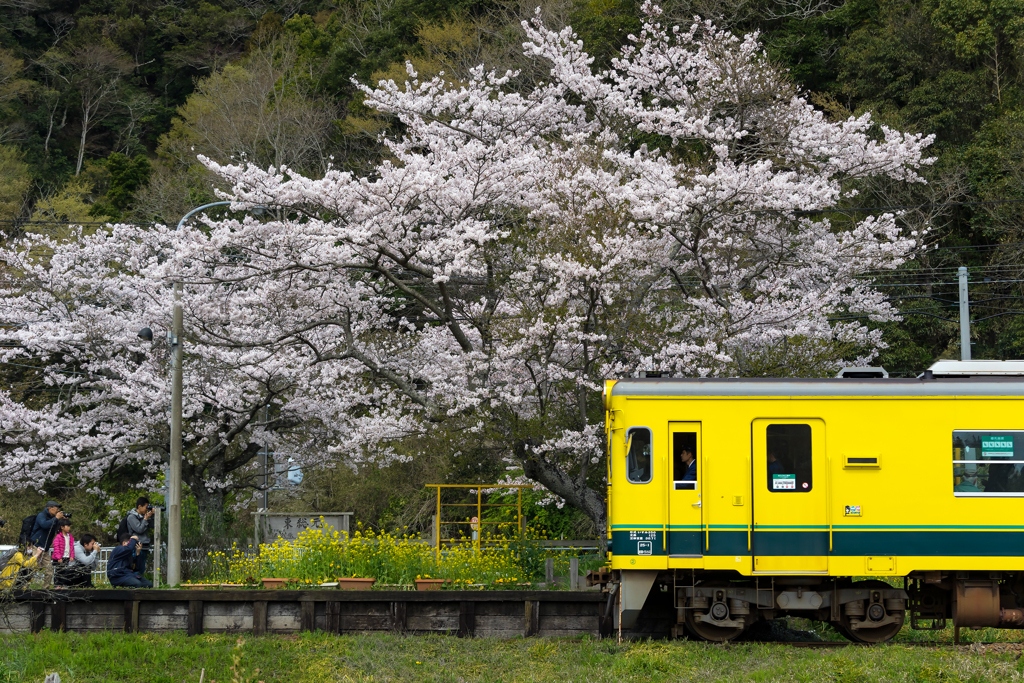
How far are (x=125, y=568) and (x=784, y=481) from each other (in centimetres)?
927

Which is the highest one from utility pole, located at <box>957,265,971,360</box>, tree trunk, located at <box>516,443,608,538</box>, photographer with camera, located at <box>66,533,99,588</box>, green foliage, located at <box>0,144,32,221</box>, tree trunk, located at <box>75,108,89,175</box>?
tree trunk, located at <box>75,108,89,175</box>

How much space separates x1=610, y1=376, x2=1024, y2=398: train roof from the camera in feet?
35.5

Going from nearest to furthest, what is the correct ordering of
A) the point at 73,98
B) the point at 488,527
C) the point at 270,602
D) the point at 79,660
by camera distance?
the point at 79,660
the point at 270,602
the point at 488,527
the point at 73,98

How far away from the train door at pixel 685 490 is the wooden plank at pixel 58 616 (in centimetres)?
748

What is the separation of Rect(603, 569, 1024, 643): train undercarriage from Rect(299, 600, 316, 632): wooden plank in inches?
144

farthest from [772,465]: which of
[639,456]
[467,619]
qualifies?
[467,619]

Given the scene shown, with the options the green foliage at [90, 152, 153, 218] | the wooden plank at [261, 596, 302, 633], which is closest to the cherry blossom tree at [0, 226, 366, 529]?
the wooden plank at [261, 596, 302, 633]

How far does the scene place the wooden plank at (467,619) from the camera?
38.0ft

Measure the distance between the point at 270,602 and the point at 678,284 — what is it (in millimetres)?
9020

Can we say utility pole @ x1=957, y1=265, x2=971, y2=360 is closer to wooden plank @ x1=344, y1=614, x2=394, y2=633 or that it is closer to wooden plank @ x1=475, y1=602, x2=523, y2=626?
wooden plank @ x1=475, y1=602, x2=523, y2=626

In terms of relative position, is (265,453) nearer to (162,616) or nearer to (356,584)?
(356,584)

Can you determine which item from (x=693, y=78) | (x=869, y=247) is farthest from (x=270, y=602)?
(x=693, y=78)

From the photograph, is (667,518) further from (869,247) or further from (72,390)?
(72,390)

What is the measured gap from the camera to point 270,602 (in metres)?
11.9
